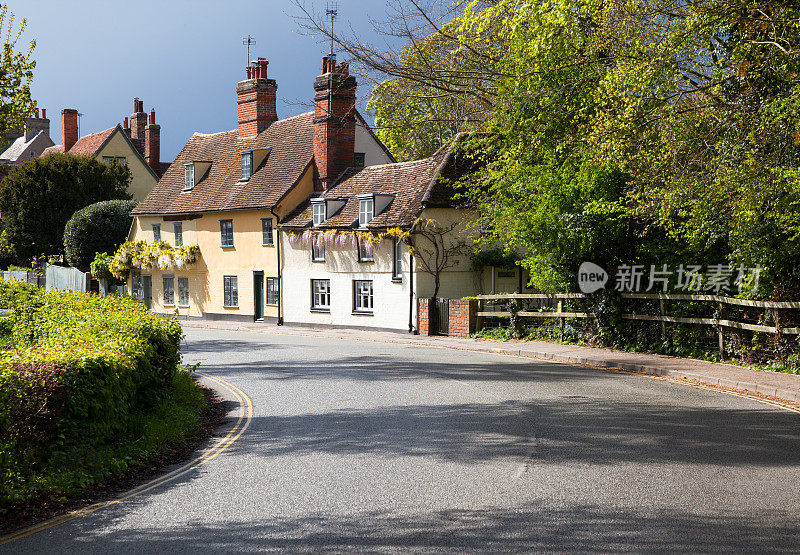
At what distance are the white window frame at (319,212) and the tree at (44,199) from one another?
28.9 metres

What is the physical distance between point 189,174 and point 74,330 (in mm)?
32811

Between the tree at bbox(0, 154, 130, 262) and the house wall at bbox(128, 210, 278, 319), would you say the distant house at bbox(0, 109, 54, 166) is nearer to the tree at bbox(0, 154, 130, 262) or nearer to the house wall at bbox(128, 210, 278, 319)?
the tree at bbox(0, 154, 130, 262)

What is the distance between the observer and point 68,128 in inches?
2741

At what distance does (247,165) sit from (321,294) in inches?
383

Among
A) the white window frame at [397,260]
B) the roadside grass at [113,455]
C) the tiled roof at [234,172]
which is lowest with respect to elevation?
the roadside grass at [113,455]

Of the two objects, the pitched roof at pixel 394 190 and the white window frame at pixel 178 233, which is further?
the white window frame at pixel 178 233

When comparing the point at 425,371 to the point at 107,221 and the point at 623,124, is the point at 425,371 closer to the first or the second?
the point at 623,124

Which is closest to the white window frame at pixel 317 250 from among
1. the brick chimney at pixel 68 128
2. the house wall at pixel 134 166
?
the house wall at pixel 134 166

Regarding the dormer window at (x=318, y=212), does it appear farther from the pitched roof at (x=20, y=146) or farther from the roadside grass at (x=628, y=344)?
the pitched roof at (x=20, y=146)

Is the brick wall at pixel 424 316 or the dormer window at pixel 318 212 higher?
the dormer window at pixel 318 212

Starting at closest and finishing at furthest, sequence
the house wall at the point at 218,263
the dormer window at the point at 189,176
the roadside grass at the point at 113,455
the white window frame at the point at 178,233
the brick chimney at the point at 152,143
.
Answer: the roadside grass at the point at 113,455, the house wall at the point at 218,263, the white window frame at the point at 178,233, the dormer window at the point at 189,176, the brick chimney at the point at 152,143

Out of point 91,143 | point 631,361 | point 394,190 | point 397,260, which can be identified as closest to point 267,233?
point 394,190

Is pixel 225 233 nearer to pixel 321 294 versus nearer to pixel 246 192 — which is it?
pixel 246 192

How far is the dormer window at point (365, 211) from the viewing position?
108ft
